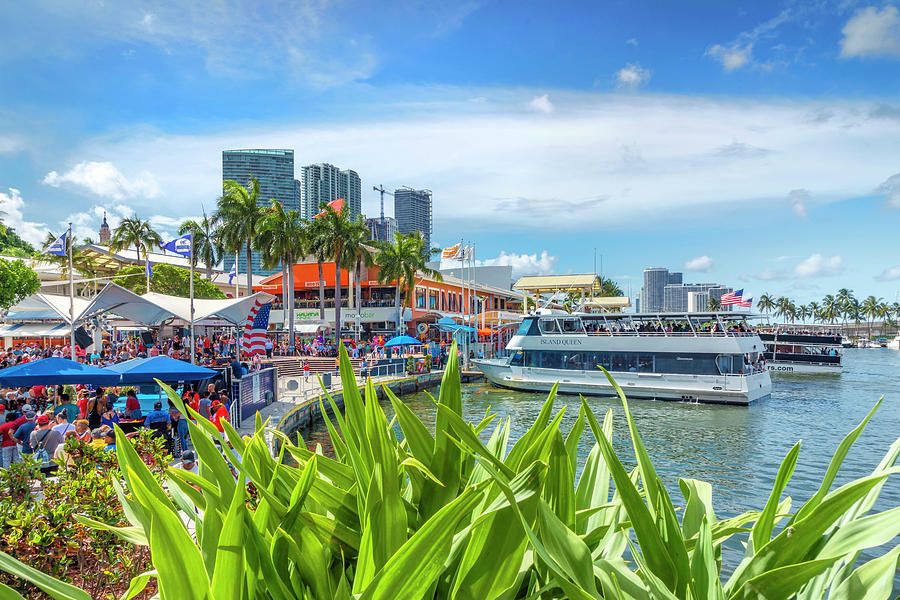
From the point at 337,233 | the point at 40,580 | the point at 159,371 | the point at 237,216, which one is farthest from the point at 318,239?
the point at 40,580

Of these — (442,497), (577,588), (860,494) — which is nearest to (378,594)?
(577,588)

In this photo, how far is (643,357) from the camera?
2644cm

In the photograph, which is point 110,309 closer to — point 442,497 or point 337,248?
point 442,497

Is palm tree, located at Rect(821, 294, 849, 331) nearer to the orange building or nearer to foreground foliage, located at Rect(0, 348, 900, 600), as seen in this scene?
the orange building

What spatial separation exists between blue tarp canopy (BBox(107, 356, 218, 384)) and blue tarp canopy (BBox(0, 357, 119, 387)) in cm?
26

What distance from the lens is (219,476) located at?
1.63 metres

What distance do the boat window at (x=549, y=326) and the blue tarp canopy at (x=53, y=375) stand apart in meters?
21.4

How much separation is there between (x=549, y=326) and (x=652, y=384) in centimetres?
594

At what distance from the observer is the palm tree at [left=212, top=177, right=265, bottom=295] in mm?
40844

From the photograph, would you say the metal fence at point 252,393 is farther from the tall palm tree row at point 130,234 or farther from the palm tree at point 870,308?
the palm tree at point 870,308

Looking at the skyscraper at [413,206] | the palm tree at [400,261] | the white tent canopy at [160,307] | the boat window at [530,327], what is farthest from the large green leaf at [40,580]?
the skyscraper at [413,206]

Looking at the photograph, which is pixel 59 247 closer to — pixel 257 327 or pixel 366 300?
pixel 257 327

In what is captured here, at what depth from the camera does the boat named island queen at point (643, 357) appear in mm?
24547

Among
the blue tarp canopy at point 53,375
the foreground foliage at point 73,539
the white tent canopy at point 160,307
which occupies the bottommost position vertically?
the foreground foliage at point 73,539
